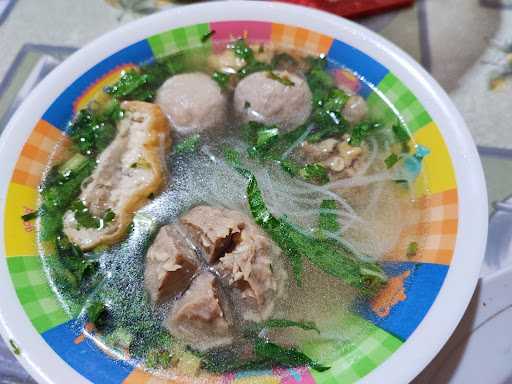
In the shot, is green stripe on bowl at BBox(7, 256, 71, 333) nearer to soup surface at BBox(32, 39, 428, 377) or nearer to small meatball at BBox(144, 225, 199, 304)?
soup surface at BBox(32, 39, 428, 377)

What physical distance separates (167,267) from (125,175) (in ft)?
1.52

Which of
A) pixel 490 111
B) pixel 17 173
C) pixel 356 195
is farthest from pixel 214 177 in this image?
pixel 490 111

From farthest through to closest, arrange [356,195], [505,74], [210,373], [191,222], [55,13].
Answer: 1. [55,13]
2. [505,74]
3. [356,195]
4. [191,222]
5. [210,373]

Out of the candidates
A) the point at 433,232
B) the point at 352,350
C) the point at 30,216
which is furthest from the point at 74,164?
the point at 433,232

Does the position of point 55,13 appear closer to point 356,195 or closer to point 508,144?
point 356,195

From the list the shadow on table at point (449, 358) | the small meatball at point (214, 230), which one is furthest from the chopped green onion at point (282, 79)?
the shadow on table at point (449, 358)

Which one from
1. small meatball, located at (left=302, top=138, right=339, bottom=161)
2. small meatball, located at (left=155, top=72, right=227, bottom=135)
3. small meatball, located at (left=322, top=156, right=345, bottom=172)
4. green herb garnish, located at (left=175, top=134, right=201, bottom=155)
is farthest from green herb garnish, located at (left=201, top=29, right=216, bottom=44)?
small meatball, located at (left=322, top=156, right=345, bottom=172)

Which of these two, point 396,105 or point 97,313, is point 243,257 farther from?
point 396,105

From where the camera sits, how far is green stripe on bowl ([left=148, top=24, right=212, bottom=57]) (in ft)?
6.94

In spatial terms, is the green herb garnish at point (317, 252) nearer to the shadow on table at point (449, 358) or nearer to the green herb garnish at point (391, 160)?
the shadow on table at point (449, 358)

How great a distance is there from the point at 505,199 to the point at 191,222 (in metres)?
1.26

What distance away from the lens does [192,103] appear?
1.97 metres

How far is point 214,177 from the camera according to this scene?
193 centimetres

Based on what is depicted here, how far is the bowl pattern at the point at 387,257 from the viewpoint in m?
1.44
